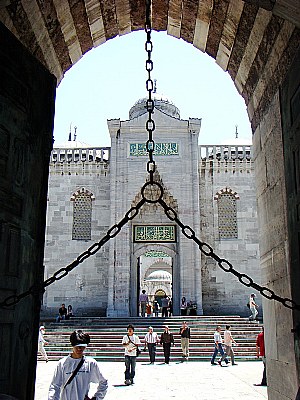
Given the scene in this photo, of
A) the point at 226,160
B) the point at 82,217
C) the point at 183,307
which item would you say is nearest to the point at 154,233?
the point at 82,217

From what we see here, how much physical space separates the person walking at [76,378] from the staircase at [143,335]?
11219mm

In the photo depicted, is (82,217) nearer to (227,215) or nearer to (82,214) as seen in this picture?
(82,214)

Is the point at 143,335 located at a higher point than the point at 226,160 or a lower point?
lower

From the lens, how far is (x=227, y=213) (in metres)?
23.5

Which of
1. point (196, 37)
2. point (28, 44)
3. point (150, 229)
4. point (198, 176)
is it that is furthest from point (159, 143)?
point (28, 44)

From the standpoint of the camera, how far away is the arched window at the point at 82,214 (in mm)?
23312

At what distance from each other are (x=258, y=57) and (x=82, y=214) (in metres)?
19.6

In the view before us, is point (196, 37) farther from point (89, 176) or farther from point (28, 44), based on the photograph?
point (89, 176)

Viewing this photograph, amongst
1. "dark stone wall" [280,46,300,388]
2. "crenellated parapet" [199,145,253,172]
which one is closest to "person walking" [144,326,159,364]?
"dark stone wall" [280,46,300,388]

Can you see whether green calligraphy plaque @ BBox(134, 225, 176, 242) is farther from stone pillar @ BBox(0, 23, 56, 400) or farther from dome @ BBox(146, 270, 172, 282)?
stone pillar @ BBox(0, 23, 56, 400)

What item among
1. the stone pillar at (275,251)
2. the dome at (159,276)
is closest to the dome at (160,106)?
the dome at (159,276)

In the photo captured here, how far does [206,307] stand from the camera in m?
22.1

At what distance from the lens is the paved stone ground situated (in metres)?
8.46

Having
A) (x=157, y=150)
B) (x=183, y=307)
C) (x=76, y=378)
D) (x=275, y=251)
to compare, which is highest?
(x=157, y=150)
